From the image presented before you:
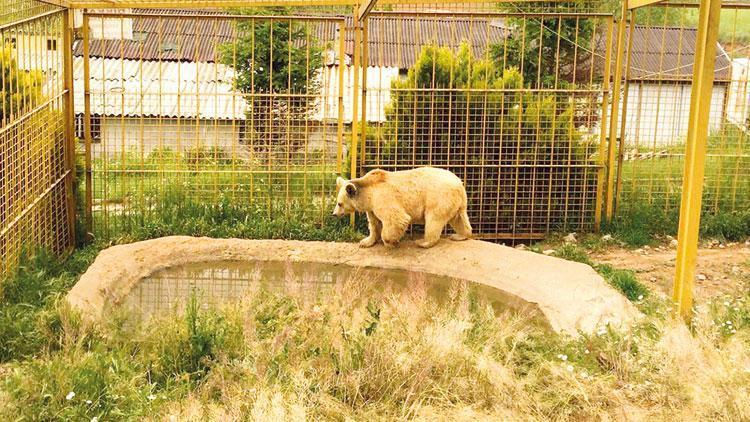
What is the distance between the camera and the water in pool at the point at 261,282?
29.5 ft

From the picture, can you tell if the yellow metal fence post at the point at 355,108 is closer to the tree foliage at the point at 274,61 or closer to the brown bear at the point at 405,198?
the brown bear at the point at 405,198

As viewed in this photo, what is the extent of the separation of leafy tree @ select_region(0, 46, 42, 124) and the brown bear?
11.8ft

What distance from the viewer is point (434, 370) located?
674 cm

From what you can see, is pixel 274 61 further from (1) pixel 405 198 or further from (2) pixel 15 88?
(2) pixel 15 88

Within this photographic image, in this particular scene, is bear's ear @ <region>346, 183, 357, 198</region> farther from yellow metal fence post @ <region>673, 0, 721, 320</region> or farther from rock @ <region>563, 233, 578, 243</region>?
yellow metal fence post @ <region>673, 0, 721, 320</region>

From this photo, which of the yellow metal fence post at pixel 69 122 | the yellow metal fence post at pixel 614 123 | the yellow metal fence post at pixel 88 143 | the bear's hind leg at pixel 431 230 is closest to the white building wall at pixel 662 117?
the yellow metal fence post at pixel 614 123

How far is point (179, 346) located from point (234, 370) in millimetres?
588

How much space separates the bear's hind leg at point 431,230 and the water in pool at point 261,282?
513 millimetres

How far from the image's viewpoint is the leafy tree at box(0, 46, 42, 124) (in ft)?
27.6

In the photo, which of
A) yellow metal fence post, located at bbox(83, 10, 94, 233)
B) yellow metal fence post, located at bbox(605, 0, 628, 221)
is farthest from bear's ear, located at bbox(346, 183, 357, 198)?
yellow metal fence post, located at bbox(605, 0, 628, 221)

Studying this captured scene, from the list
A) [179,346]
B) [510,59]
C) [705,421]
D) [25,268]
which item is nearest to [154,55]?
[510,59]

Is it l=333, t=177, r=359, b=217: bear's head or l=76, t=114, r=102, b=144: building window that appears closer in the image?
l=333, t=177, r=359, b=217: bear's head

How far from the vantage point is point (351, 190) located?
35.8 ft

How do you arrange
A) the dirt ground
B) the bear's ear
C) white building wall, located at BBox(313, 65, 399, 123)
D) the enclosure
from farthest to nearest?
white building wall, located at BBox(313, 65, 399, 123), the enclosure, the bear's ear, the dirt ground
